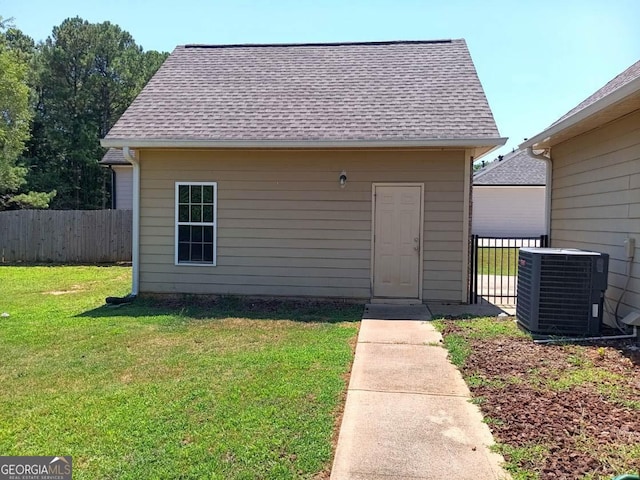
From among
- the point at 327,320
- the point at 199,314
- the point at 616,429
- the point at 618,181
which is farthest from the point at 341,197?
the point at 616,429

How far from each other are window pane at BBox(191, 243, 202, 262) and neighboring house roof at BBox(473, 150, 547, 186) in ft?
59.6

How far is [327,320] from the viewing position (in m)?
6.94

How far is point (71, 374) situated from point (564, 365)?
471cm

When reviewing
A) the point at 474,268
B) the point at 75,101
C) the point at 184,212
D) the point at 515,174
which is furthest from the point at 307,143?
the point at 75,101

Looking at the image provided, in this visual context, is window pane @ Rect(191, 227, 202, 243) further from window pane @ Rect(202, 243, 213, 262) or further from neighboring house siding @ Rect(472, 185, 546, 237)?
neighboring house siding @ Rect(472, 185, 546, 237)

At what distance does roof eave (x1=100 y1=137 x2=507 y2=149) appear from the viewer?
739 cm

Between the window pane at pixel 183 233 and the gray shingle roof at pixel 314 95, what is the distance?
1599 mm

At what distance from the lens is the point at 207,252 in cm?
848

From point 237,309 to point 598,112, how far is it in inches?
229

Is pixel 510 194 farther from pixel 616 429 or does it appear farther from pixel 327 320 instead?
pixel 616 429

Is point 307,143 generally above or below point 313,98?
below

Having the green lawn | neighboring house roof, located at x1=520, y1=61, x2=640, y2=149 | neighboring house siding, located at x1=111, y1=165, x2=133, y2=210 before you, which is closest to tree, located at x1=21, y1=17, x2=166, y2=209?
neighboring house siding, located at x1=111, y1=165, x2=133, y2=210

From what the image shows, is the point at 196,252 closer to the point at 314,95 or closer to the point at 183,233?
the point at 183,233

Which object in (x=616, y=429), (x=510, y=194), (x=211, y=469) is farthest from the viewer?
(x=510, y=194)
